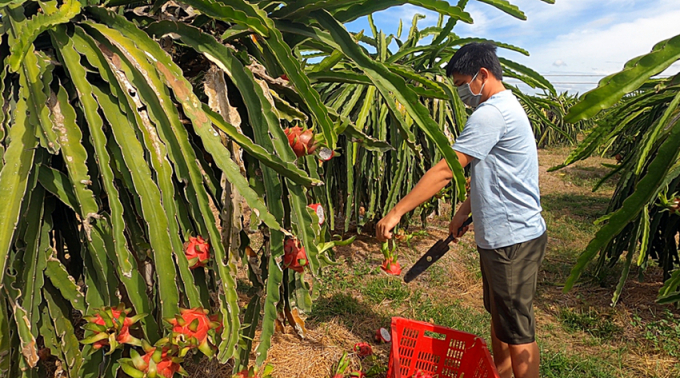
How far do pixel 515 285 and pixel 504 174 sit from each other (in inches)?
17.9

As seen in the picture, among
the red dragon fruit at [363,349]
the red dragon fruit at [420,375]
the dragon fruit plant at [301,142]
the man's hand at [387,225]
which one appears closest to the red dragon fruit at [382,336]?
the red dragon fruit at [363,349]

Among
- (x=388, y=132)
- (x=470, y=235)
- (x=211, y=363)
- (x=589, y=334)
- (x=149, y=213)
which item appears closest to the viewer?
(x=149, y=213)

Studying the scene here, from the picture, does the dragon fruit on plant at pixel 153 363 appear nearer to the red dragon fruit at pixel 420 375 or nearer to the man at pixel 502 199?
the man at pixel 502 199

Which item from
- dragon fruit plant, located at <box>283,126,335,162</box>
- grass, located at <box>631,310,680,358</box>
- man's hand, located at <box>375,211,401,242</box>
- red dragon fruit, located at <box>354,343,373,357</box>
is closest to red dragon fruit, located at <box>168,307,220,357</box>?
dragon fruit plant, located at <box>283,126,335,162</box>

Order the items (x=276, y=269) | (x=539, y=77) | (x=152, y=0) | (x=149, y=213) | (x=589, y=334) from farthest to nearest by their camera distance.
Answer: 1. (x=589, y=334)
2. (x=539, y=77)
3. (x=152, y=0)
4. (x=276, y=269)
5. (x=149, y=213)

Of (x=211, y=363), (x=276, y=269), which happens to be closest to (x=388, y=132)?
(x=211, y=363)

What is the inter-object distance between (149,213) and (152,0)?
0.76m

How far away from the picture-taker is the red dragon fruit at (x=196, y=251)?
40.3 inches

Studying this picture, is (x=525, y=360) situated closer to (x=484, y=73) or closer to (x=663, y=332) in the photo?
(x=484, y=73)

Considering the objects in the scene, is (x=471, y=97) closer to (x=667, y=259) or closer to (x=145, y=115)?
(x=145, y=115)

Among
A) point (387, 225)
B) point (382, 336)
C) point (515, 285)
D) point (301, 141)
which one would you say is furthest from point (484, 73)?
point (382, 336)

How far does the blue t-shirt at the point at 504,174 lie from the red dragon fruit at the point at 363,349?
0.80m

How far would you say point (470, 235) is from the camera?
14.4ft

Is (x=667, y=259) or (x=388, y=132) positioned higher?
(x=388, y=132)
